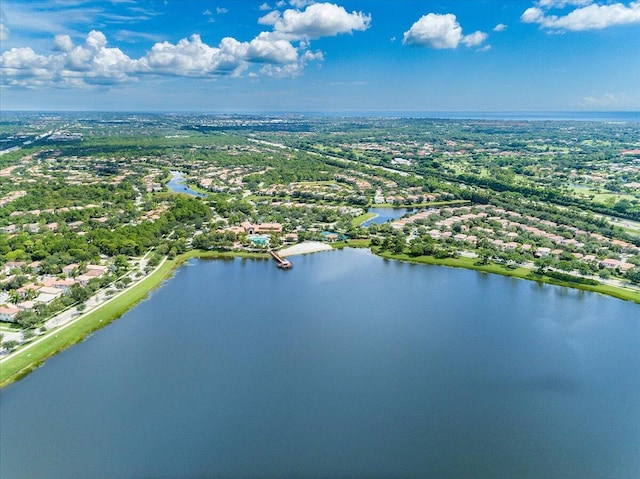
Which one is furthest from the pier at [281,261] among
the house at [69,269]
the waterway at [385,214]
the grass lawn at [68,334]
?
the house at [69,269]

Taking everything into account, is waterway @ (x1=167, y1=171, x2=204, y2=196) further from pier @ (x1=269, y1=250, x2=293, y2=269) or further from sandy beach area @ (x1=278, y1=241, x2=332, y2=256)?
pier @ (x1=269, y1=250, x2=293, y2=269)

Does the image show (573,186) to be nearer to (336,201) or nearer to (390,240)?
(336,201)

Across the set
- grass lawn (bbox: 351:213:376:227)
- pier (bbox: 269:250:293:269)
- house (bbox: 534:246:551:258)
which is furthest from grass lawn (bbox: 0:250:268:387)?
house (bbox: 534:246:551:258)

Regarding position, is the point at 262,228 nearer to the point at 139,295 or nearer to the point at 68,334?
the point at 139,295

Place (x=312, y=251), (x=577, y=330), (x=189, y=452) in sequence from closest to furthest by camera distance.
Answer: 1. (x=189, y=452)
2. (x=577, y=330)
3. (x=312, y=251)

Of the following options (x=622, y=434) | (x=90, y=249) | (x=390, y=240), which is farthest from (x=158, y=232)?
(x=622, y=434)

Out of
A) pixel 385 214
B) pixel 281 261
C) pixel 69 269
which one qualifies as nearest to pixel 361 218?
pixel 385 214

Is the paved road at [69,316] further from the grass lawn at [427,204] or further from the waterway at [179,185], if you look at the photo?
the waterway at [179,185]
